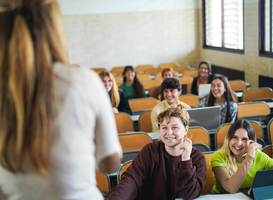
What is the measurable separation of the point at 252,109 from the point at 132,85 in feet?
7.39

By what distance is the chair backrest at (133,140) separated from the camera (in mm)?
3062

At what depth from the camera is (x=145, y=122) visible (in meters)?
4.02

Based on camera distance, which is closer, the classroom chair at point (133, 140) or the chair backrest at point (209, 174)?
the chair backrest at point (209, 174)

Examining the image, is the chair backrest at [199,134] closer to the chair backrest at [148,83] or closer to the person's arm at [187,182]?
the person's arm at [187,182]

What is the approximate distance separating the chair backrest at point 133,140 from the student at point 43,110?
217 centimetres

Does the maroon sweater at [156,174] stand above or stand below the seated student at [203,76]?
below

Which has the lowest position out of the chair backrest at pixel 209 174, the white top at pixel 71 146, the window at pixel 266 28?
the chair backrest at pixel 209 174

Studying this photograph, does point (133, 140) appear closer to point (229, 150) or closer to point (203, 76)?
point (229, 150)

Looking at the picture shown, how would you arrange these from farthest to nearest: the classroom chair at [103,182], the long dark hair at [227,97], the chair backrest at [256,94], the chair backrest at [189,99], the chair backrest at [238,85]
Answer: the chair backrest at [238,85] < the chair backrest at [256,94] < the chair backrest at [189,99] < the long dark hair at [227,97] < the classroom chair at [103,182]

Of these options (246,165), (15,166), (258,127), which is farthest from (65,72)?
(258,127)

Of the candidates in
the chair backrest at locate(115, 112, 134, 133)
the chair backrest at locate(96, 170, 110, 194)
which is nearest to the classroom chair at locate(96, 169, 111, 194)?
the chair backrest at locate(96, 170, 110, 194)

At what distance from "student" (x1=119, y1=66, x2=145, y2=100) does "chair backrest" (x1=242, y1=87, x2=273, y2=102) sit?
169 cm

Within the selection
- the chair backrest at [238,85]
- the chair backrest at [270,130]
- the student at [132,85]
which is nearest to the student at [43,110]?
the chair backrest at [270,130]

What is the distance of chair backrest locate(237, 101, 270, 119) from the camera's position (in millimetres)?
Result: 3992
